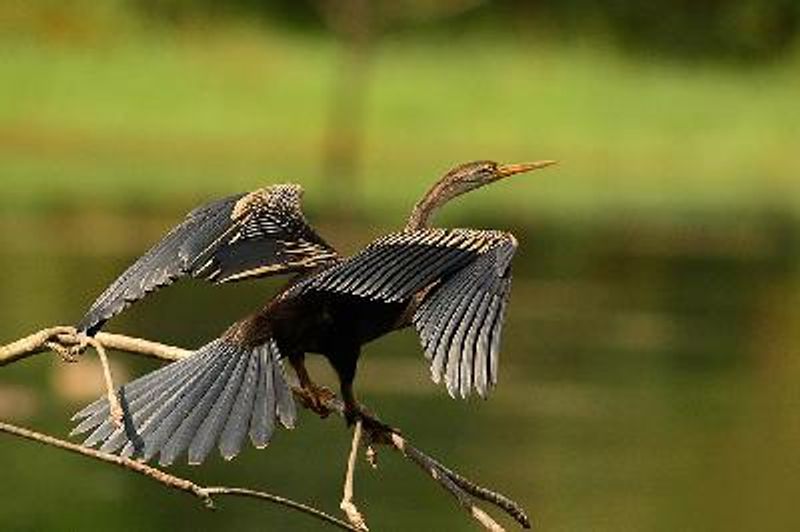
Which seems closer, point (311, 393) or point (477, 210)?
point (311, 393)

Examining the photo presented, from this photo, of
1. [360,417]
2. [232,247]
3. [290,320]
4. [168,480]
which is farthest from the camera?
[232,247]

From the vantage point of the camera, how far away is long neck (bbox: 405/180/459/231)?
6.90 m

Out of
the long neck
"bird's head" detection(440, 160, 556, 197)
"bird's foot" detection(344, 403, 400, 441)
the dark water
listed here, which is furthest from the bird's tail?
the dark water

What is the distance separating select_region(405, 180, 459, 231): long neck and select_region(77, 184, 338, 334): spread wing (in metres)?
0.23

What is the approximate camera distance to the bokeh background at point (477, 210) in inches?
620

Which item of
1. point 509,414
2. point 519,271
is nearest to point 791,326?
point 519,271

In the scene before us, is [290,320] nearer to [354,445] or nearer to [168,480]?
[354,445]

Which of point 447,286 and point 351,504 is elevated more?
point 447,286

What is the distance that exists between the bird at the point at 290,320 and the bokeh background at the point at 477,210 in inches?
280

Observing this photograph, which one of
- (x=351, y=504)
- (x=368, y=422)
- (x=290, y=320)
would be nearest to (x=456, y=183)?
(x=290, y=320)

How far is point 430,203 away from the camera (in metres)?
6.95

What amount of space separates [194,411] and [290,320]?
1.26 ft

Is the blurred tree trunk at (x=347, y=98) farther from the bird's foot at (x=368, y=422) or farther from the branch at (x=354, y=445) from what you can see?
the branch at (x=354, y=445)

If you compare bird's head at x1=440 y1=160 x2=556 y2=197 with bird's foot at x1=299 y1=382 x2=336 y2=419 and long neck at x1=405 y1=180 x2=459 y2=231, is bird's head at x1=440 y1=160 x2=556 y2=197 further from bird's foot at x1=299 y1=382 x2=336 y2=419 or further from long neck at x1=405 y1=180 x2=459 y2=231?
bird's foot at x1=299 y1=382 x2=336 y2=419
